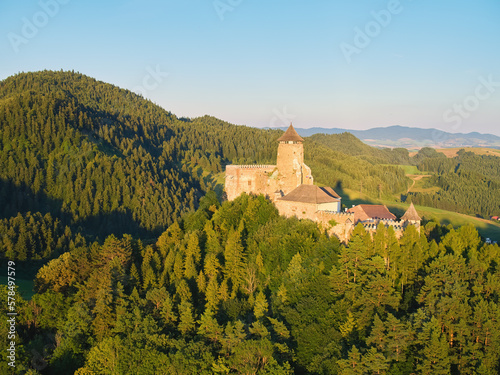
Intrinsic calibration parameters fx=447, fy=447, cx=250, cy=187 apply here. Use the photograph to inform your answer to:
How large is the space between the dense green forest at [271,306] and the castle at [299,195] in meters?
1.50

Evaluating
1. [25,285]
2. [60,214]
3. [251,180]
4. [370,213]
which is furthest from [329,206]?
[60,214]

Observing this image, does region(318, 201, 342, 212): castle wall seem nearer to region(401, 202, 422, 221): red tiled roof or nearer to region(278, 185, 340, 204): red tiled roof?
region(278, 185, 340, 204): red tiled roof

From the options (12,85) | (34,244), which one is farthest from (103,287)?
(12,85)

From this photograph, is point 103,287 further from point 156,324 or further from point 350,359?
point 350,359

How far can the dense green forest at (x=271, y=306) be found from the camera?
3531 centimetres

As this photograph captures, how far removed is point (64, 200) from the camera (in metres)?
125

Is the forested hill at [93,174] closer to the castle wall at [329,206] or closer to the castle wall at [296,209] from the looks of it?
the castle wall at [296,209]

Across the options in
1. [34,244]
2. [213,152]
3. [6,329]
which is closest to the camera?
[6,329]

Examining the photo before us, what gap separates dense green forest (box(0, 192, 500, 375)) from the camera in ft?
116

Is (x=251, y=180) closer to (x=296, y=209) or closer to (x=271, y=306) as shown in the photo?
(x=296, y=209)

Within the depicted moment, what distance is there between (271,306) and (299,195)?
13.0 meters

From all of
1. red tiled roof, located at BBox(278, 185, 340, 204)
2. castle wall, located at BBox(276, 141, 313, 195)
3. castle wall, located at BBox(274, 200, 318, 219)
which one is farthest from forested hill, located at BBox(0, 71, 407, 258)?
red tiled roof, located at BBox(278, 185, 340, 204)

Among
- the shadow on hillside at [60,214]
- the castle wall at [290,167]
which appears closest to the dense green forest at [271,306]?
the castle wall at [290,167]

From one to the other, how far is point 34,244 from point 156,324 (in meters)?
59.2
